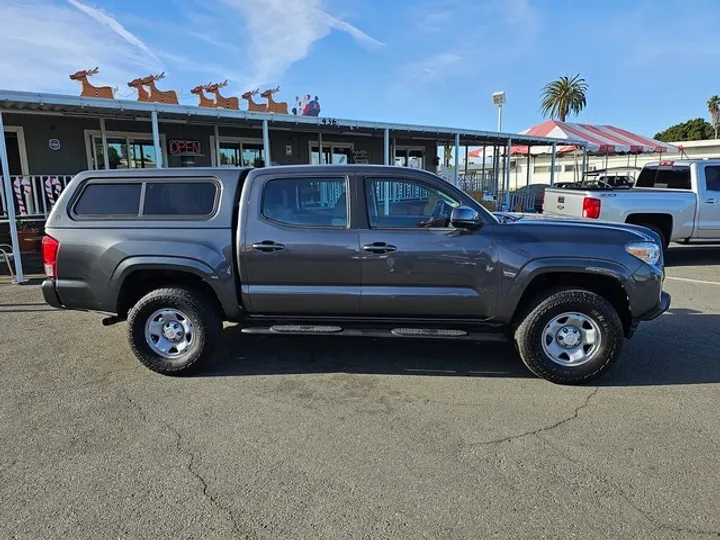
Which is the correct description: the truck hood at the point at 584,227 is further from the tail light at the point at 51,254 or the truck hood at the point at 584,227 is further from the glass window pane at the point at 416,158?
the glass window pane at the point at 416,158

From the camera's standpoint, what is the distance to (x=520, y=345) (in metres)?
4.05

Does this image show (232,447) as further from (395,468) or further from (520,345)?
(520,345)

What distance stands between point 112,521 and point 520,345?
3157mm

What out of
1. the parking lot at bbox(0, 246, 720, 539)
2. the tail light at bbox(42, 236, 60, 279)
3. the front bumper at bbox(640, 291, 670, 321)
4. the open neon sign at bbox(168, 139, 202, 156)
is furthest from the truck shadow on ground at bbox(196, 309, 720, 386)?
the open neon sign at bbox(168, 139, 202, 156)

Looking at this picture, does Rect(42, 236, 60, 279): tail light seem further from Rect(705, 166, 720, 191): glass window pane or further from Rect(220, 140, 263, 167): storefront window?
Rect(705, 166, 720, 191): glass window pane

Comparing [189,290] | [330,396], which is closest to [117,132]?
[189,290]

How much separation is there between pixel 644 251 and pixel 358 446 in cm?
288

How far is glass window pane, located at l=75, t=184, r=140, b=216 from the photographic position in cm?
443

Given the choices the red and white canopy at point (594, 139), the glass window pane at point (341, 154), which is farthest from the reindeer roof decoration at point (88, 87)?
the red and white canopy at point (594, 139)

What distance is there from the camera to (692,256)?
10898mm

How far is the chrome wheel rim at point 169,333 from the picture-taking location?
436 cm

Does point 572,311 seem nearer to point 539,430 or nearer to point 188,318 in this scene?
point 539,430

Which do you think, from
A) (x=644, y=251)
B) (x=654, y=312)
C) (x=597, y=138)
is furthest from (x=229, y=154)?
(x=597, y=138)

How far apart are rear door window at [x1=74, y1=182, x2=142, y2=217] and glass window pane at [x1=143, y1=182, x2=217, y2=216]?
13 centimetres
